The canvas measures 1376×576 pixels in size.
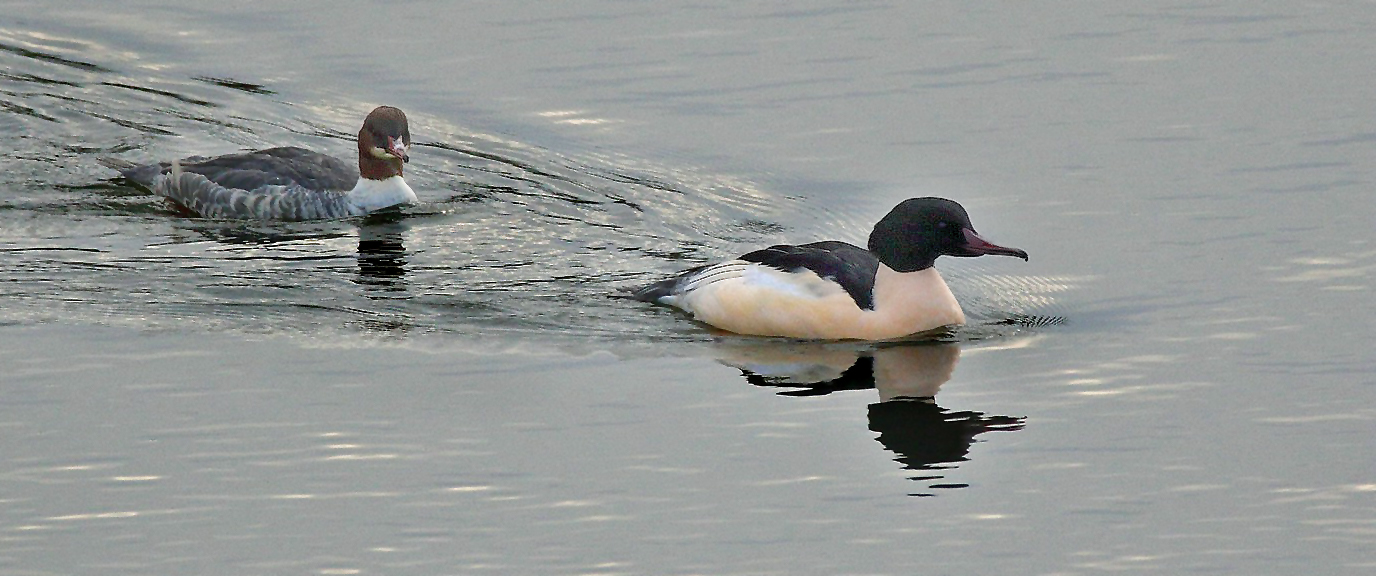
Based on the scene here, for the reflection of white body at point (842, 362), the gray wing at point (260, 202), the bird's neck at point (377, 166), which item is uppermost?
the bird's neck at point (377, 166)

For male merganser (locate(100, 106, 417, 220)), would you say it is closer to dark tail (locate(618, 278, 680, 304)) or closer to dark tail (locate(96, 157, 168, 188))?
dark tail (locate(96, 157, 168, 188))

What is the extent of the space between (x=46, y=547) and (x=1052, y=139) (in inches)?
372

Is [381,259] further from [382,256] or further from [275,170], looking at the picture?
[275,170]

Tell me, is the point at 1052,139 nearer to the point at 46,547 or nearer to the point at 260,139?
the point at 260,139

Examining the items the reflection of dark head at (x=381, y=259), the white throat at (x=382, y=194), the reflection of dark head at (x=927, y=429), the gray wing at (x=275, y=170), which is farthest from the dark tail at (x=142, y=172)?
the reflection of dark head at (x=927, y=429)

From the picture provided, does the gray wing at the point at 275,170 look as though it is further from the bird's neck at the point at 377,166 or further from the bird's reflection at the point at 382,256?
the bird's reflection at the point at 382,256

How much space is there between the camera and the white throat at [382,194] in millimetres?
17203

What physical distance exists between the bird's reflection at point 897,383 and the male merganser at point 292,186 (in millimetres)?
4745

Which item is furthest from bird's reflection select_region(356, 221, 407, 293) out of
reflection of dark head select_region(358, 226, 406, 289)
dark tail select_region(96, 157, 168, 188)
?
dark tail select_region(96, 157, 168, 188)

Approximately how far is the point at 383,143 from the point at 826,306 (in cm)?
495

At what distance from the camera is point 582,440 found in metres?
11.3

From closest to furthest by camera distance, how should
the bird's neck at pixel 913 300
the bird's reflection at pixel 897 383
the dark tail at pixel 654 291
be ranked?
the bird's reflection at pixel 897 383 → the bird's neck at pixel 913 300 → the dark tail at pixel 654 291

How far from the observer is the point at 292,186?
1720cm

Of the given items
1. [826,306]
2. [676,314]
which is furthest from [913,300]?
[676,314]
